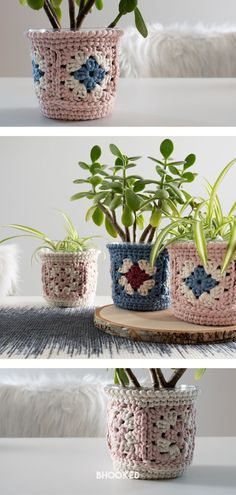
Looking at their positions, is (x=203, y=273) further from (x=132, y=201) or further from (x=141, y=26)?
(x=141, y=26)

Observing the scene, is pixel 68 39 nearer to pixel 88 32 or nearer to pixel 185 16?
pixel 88 32

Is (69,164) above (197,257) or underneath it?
above

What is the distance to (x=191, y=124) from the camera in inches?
Answer: 34.8

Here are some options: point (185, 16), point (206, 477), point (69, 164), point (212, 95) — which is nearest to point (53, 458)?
point (206, 477)

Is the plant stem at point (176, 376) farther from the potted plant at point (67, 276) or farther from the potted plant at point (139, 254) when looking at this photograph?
the potted plant at point (67, 276)

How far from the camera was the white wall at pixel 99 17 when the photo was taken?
5.69ft

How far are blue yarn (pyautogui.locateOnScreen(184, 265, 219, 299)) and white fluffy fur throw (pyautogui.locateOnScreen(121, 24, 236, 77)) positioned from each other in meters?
0.73

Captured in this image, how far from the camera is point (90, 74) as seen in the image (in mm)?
927

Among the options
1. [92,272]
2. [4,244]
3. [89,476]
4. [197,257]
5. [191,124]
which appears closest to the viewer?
[191,124]

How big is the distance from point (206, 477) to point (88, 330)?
266 millimetres

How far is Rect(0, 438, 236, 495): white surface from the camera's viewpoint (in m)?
1.07

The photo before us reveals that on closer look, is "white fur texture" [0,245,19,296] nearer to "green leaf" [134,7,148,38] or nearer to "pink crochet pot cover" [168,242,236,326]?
"pink crochet pot cover" [168,242,236,326]

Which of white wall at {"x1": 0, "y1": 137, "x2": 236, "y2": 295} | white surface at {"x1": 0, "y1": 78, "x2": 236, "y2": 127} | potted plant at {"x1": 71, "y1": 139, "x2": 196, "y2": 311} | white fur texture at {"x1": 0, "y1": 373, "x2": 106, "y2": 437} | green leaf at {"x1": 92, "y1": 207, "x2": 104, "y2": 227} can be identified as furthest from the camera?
white wall at {"x1": 0, "y1": 137, "x2": 236, "y2": 295}

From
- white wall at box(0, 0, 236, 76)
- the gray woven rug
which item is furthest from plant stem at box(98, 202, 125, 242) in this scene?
white wall at box(0, 0, 236, 76)
